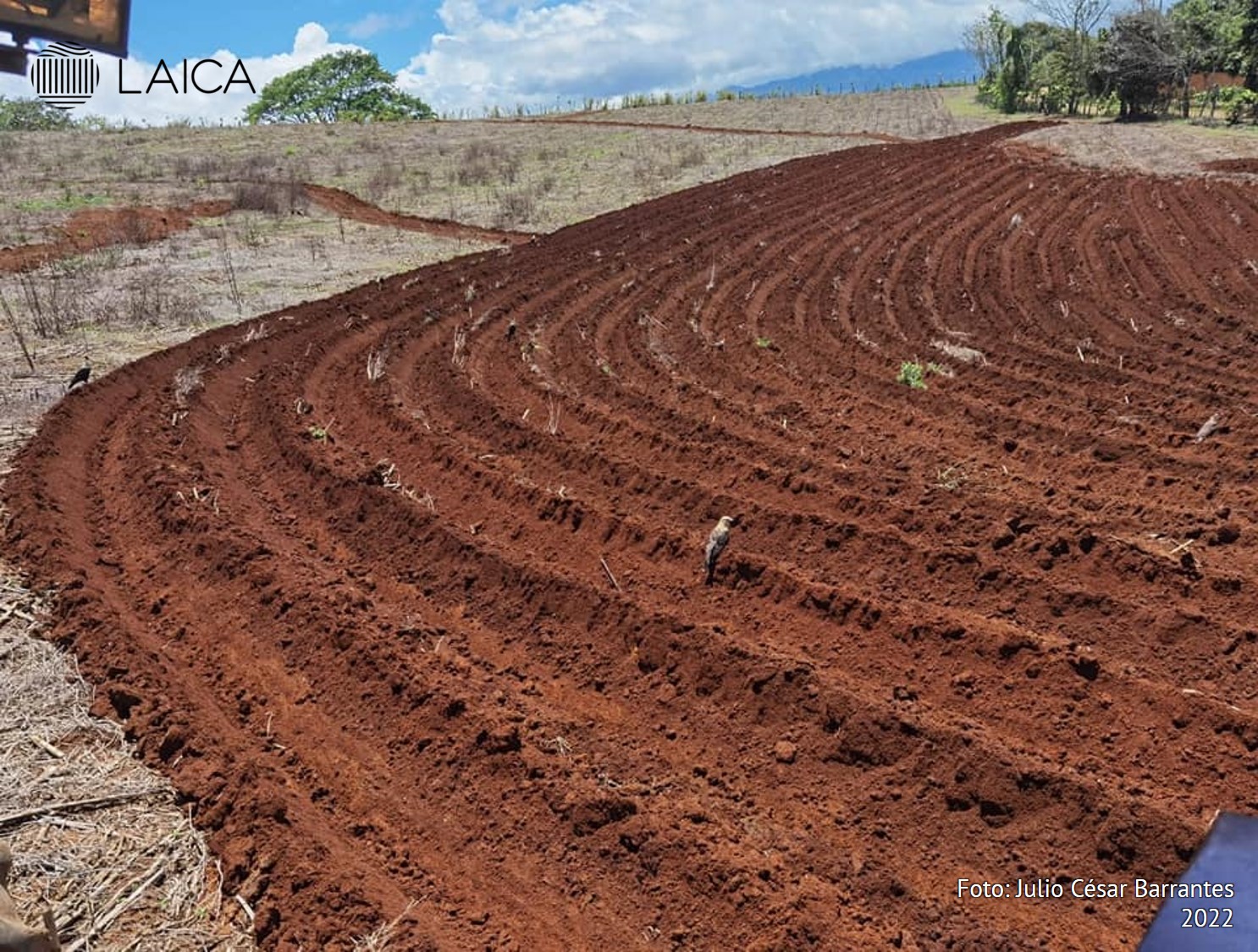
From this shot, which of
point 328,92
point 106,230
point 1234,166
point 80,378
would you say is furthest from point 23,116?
point 1234,166

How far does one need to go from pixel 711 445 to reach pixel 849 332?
3.52 metres

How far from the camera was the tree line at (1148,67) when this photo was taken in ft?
114

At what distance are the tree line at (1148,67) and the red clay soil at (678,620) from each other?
3243 centimetres

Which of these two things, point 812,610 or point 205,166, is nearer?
point 812,610

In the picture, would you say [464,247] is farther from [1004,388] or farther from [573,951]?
[573,951]

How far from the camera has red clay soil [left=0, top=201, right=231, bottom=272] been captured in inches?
584

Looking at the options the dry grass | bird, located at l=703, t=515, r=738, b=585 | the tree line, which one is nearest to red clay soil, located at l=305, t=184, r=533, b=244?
bird, located at l=703, t=515, r=738, b=585

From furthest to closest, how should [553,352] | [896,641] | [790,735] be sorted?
[553,352] < [896,641] < [790,735]

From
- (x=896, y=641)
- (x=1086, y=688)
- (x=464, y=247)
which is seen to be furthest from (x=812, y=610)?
(x=464, y=247)

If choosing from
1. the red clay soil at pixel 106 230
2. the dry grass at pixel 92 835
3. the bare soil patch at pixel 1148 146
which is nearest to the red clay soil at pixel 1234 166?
the bare soil patch at pixel 1148 146

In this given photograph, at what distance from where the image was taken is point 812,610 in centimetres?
468

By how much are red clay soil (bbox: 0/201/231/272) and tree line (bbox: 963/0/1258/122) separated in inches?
1321

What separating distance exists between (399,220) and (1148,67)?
3255 centimetres

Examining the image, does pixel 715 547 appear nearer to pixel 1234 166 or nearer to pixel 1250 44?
pixel 1234 166
